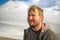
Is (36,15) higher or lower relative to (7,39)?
higher

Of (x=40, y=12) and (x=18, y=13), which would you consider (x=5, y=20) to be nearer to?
(x=18, y=13)

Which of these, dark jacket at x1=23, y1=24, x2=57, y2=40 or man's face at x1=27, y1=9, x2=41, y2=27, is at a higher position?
man's face at x1=27, y1=9, x2=41, y2=27

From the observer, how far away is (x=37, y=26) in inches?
57.7

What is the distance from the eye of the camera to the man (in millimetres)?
1429

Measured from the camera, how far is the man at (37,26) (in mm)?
1429

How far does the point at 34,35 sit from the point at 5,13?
41 cm

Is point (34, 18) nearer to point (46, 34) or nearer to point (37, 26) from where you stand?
point (37, 26)

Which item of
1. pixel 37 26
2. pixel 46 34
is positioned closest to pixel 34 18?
pixel 37 26

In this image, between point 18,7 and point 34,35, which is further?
point 18,7

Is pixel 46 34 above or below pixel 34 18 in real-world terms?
below

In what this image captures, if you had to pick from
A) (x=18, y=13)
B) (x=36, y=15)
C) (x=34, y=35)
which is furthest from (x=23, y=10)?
(x=34, y=35)

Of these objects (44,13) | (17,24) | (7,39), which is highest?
(44,13)

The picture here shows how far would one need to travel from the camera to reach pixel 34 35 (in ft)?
4.84

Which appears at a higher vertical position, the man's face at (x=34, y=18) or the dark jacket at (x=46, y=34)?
the man's face at (x=34, y=18)
